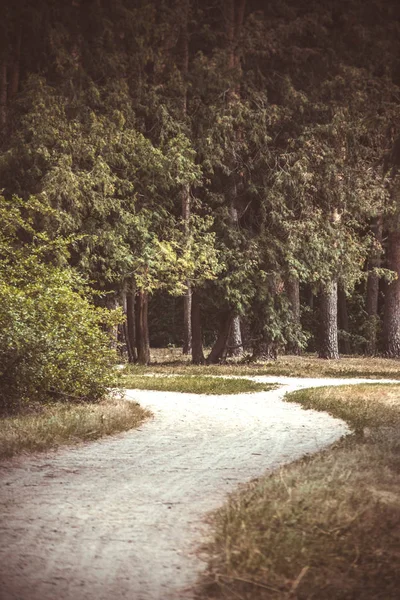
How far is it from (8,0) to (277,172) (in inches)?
398

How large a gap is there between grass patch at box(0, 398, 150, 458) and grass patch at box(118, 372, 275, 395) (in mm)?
3821

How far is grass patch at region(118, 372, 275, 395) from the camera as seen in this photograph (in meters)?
15.5

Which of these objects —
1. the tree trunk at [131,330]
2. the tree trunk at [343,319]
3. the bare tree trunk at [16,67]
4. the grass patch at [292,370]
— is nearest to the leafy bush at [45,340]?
the grass patch at [292,370]

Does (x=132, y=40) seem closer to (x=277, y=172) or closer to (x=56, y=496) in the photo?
(x=277, y=172)

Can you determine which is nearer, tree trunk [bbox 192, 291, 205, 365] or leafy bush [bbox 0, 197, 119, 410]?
leafy bush [bbox 0, 197, 119, 410]

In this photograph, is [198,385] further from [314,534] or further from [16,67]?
[16,67]

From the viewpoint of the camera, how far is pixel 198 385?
16094 millimetres

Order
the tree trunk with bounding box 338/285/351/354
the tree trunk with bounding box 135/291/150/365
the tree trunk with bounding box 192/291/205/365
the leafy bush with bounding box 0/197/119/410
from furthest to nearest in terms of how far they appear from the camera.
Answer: the tree trunk with bounding box 338/285/351/354 → the tree trunk with bounding box 192/291/205/365 → the tree trunk with bounding box 135/291/150/365 → the leafy bush with bounding box 0/197/119/410

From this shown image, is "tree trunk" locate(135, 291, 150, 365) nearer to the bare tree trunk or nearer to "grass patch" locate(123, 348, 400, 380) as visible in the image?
"grass patch" locate(123, 348, 400, 380)

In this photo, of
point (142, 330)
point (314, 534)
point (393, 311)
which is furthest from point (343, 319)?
point (314, 534)

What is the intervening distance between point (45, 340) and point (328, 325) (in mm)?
19086

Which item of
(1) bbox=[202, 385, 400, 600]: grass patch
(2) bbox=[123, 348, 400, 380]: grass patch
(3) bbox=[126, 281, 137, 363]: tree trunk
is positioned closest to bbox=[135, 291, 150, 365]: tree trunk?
(3) bbox=[126, 281, 137, 363]: tree trunk

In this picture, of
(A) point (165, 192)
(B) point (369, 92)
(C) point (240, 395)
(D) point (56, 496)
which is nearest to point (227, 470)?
(D) point (56, 496)

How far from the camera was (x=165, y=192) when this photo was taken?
23453mm
